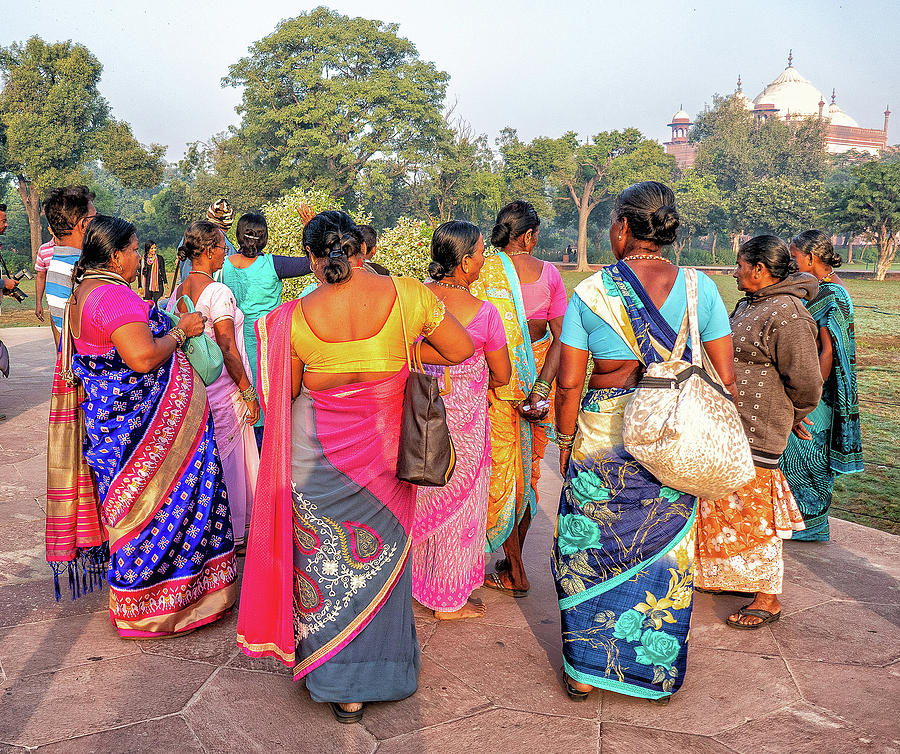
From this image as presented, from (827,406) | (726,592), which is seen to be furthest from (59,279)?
(827,406)

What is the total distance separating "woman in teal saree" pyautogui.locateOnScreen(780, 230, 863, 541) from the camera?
450cm

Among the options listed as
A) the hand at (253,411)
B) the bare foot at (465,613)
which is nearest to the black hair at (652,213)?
the bare foot at (465,613)

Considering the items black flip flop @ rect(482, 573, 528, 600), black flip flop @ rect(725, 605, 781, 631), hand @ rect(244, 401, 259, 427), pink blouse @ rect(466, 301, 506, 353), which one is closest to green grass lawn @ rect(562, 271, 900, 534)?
black flip flop @ rect(725, 605, 781, 631)

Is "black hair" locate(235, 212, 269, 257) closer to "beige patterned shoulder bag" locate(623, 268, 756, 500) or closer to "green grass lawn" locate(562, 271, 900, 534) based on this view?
"beige patterned shoulder bag" locate(623, 268, 756, 500)

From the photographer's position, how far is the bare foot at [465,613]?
365cm

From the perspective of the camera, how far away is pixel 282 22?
42062 mm

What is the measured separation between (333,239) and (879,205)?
134ft

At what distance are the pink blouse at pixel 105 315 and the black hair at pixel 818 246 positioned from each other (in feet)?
12.5

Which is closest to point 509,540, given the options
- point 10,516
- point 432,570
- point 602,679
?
point 432,570

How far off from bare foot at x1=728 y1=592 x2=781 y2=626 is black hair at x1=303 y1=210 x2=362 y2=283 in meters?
2.48

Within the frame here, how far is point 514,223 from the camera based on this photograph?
4.09m

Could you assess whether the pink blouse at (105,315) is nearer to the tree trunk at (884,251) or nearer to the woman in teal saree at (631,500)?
the woman in teal saree at (631,500)

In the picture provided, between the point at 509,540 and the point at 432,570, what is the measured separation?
51cm

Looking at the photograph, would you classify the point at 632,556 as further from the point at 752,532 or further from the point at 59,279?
the point at 59,279
